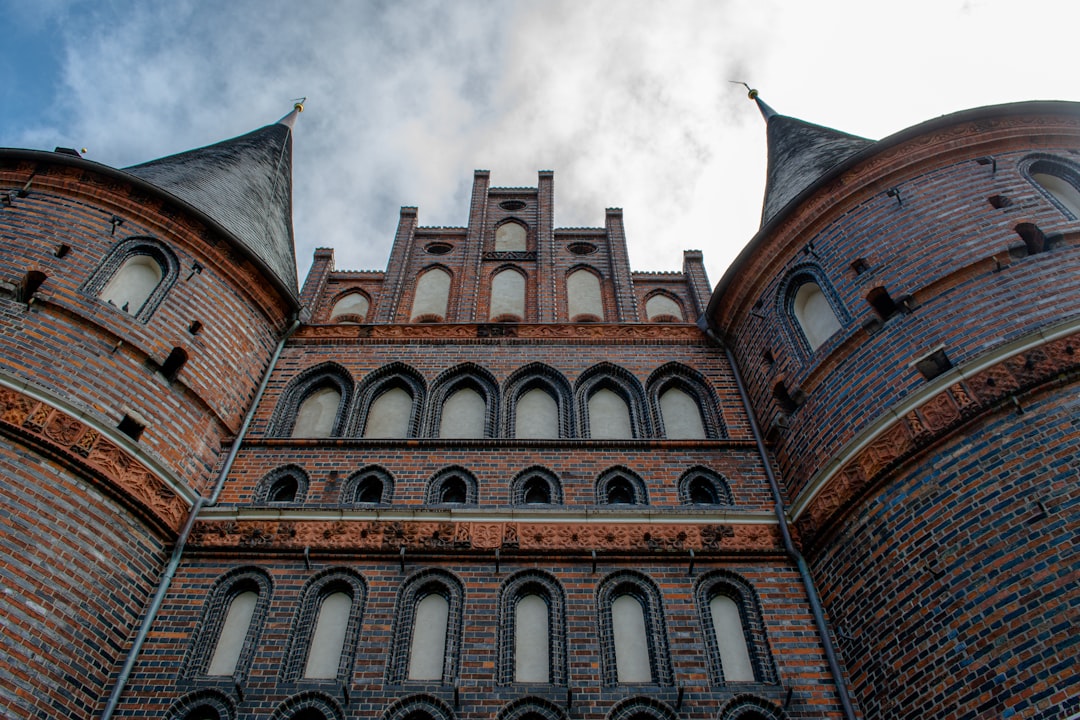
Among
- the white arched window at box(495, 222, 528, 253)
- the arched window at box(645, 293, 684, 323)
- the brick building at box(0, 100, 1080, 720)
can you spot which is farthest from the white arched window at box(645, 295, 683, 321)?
the white arched window at box(495, 222, 528, 253)

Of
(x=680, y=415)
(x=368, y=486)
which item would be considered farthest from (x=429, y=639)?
(x=680, y=415)

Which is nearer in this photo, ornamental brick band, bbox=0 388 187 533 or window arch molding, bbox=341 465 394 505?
ornamental brick band, bbox=0 388 187 533

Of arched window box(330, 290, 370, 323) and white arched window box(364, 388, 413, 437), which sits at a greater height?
arched window box(330, 290, 370, 323)

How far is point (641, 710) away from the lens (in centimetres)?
714

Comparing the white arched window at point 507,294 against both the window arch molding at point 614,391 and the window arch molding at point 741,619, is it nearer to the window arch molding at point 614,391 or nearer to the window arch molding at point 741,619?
the window arch molding at point 614,391

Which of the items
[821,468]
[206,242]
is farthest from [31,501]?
[821,468]

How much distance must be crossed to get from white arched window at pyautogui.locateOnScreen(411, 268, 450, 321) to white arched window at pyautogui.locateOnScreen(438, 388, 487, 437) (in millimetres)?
2137

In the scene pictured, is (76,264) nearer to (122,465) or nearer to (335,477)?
(122,465)

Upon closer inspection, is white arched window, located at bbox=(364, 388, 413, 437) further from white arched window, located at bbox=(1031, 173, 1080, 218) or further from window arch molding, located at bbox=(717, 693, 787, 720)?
white arched window, located at bbox=(1031, 173, 1080, 218)

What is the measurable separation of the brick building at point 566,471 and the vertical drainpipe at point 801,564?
35 mm

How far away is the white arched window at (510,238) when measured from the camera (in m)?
14.3

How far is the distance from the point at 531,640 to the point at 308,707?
81.5 inches

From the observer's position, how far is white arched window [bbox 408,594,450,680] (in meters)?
7.48

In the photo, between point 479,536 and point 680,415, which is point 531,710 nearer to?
point 479,536
